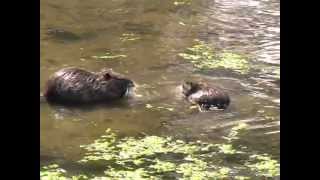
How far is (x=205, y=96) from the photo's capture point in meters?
5.87

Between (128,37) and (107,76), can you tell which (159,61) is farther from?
(107,76)

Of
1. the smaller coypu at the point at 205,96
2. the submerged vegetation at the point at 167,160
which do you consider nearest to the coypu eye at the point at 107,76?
the smaller coypu at the point at 205,96

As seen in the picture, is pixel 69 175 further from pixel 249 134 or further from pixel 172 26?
pixel 172 26

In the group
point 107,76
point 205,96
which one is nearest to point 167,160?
point 205,96

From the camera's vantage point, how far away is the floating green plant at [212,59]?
6.82 meters

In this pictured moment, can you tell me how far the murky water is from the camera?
17.5ft

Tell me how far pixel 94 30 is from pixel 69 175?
12.3 feet

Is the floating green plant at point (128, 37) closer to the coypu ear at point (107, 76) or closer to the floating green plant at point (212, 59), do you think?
the floating green plant at point (212, 59)

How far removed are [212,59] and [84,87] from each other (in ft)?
5.88

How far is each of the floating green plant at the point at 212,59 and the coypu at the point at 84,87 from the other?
1.11m

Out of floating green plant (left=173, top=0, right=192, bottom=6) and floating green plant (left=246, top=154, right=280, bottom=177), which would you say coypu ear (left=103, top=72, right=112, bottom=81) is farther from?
floating green plant (left=173, top=0, right=192, bottom=6)
